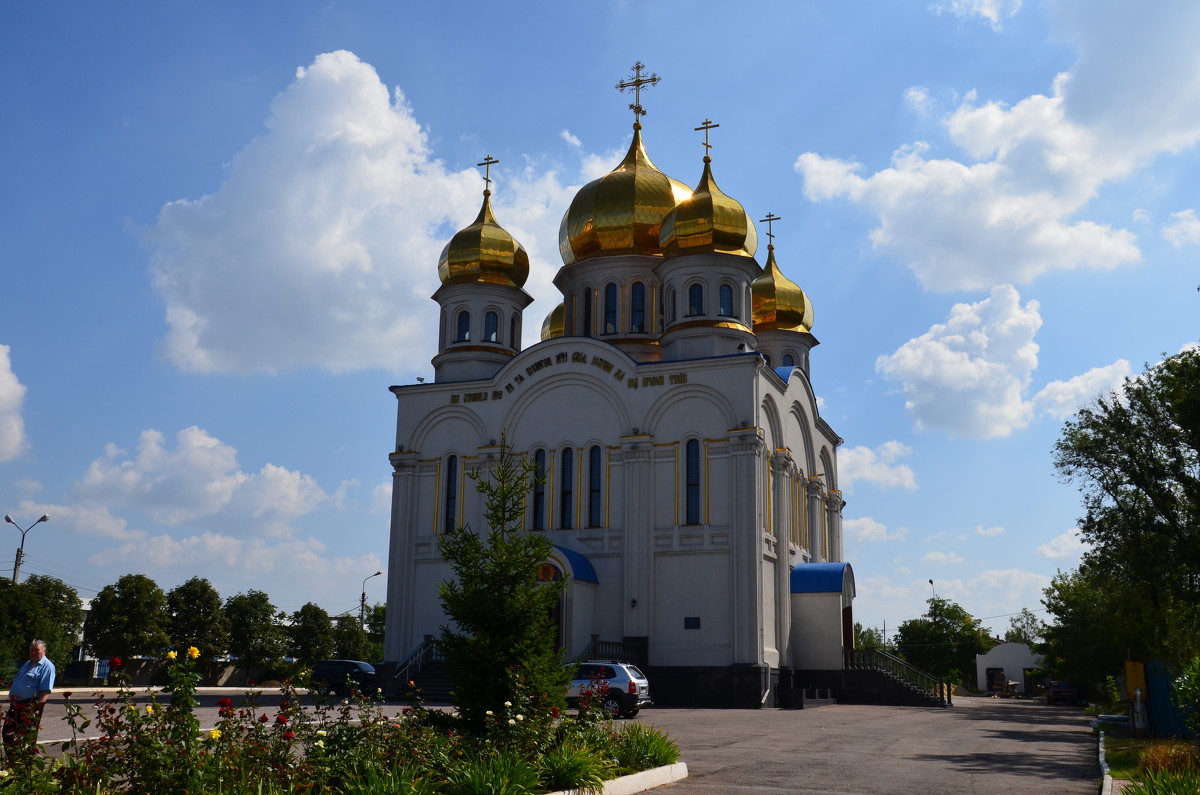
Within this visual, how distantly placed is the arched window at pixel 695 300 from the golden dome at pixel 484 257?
6087 millimetres

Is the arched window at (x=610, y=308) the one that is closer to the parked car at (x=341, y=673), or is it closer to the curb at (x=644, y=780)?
the parked car at (x=341, y=673)

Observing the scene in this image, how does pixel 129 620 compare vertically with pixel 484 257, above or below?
below

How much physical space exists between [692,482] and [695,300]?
5.44 m

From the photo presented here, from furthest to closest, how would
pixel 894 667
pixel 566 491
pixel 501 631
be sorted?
1. pixel 894 667
2. pixel 566 491
3. pixel 501 631

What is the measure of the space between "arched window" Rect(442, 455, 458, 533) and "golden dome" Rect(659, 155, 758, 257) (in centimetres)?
888

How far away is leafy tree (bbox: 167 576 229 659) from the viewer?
44.5 metres

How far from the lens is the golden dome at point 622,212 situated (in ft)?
114

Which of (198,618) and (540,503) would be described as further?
(198,618)

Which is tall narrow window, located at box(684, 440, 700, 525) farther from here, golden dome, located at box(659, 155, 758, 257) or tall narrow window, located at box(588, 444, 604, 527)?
golden dome, located at box(659, 155, 758, 257)

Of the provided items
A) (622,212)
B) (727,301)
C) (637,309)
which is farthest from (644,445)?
(622,212)

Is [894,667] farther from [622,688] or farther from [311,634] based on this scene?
[311,634]

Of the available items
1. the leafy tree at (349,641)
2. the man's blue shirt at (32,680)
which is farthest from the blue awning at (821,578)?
the leafy tree at (349,641)

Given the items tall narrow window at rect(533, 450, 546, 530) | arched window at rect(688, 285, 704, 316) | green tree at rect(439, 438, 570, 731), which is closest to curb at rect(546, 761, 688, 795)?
green tree at rect(439, 438, 570, 731)

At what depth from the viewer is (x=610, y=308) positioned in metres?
34.8
